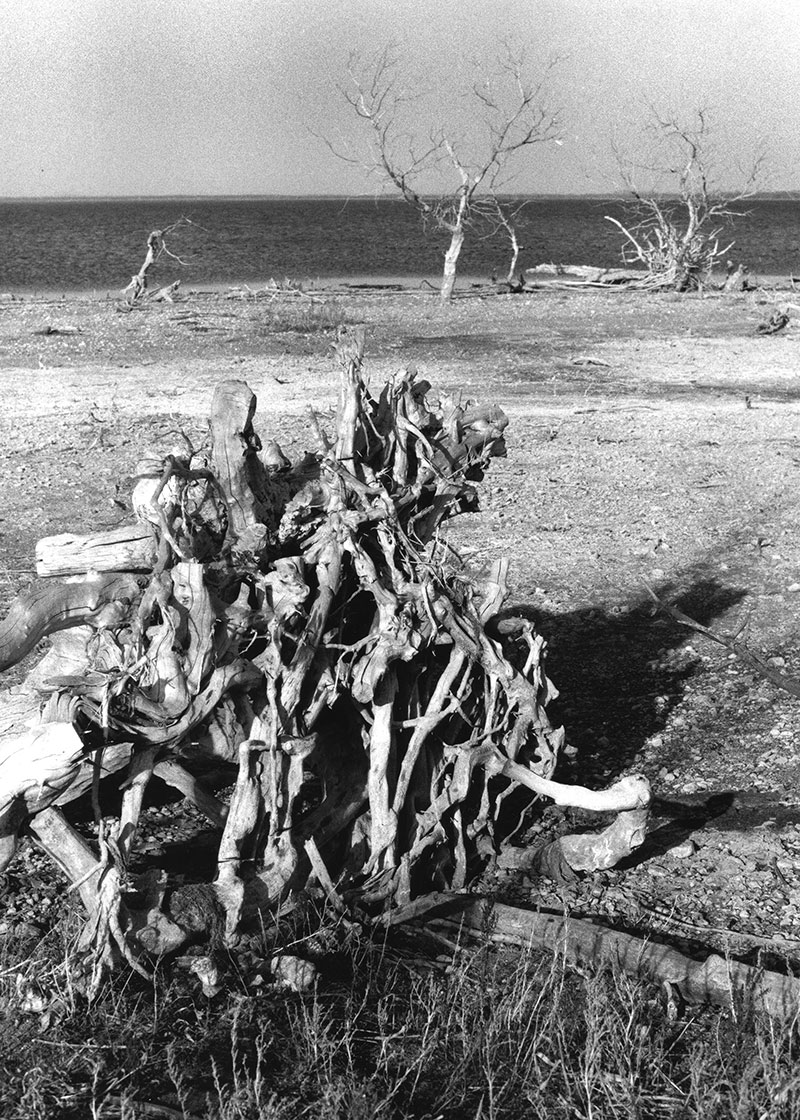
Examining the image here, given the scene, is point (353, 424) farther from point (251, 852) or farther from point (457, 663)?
point (251, 852)

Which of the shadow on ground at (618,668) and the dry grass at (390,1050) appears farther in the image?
the shadow on ground at (618,668)

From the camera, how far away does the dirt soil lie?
16.8 feet

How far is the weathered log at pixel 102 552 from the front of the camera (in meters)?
4.45

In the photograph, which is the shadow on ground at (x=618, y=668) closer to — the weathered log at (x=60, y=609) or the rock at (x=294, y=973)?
the rock at (x=294, y=973)

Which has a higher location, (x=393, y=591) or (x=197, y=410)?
(x=393, y=591)

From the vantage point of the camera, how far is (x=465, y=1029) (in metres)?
3.69

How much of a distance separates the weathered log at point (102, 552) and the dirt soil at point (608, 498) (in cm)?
31

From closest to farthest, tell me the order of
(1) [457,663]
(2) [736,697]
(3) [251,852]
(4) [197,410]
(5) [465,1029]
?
(5) [465,1029], (3) [251,852], (1) [457,663], (2) [736,697], (4) [197,410]

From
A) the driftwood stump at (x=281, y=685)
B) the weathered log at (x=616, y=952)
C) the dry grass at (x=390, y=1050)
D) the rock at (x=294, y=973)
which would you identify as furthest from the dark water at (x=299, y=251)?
the dry grass at (x=390, y=1050)

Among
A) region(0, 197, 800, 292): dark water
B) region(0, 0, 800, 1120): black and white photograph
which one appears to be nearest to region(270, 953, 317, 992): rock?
region(0, 0, 800, 1120): black and white photograph

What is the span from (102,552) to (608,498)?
640 centimetres

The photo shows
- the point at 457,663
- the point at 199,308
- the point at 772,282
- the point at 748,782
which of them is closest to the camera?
the point at 457,663

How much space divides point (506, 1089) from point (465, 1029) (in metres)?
0.26

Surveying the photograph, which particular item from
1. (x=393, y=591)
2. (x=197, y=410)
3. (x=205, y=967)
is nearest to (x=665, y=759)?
(x=393, y=591)
